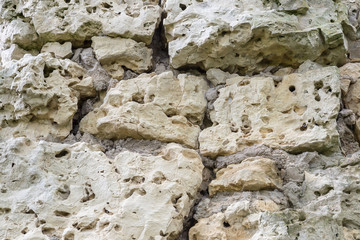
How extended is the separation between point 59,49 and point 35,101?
39 cm

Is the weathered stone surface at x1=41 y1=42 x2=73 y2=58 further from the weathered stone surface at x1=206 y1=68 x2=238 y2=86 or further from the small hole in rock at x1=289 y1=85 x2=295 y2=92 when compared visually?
the small hole in rock at x1=289 y1=85 x2=295 y2=92

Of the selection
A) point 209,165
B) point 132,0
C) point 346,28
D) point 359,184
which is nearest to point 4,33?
point 132,0

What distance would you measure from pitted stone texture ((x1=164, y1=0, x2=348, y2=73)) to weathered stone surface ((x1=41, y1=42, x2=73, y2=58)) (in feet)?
1.47

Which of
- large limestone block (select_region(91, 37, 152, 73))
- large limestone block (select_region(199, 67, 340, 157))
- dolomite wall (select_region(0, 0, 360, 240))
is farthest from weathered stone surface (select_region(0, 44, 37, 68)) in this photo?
large limestone block (select_region(199, 67, 340, 157))

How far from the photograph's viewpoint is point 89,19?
85.8 inches

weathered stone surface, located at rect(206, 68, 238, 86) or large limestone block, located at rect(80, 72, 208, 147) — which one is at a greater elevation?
weathered stone surface, located at rect(206, 68, 238, 86)

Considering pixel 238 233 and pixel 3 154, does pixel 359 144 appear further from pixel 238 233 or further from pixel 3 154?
pixel 3 154

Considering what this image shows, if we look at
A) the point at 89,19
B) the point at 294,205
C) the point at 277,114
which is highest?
the point at 89,19

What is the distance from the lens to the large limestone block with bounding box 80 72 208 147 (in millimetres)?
1873

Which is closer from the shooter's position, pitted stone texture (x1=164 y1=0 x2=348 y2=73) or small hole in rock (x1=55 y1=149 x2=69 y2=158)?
small hole in rock (x1=55 y1=149 x2=69 y2=158)

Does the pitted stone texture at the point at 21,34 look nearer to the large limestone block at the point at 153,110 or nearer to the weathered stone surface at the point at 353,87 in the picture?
the large limestone block at the point at 153,110

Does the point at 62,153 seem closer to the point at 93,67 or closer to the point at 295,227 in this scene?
the point at 93,67

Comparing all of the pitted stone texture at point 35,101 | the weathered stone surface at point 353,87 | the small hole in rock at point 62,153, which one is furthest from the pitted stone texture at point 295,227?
the pitted stone texture at point 35,101

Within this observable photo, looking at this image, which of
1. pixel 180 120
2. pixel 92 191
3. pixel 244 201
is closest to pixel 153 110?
pixel 180 120
